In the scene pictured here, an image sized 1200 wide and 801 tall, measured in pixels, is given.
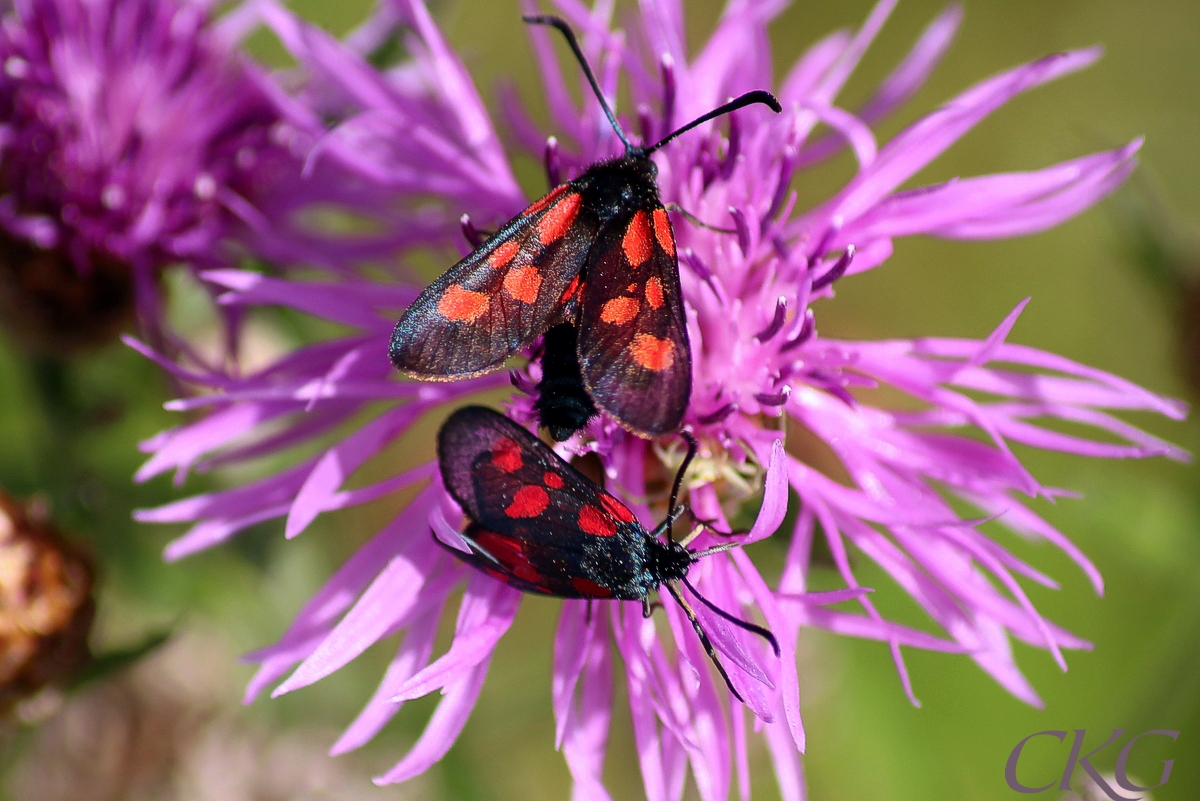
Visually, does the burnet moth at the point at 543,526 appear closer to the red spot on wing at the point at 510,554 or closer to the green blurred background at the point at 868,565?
the red spot on wing at the point at 510,554

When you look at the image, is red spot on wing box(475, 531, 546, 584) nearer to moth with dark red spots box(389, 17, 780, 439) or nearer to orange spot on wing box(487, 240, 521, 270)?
moth with dark red spots box(389, 17, 780, 439)

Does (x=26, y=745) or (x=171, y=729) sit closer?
(x=26, y=745)

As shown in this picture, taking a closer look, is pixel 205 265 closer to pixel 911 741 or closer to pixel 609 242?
pixel 609 242

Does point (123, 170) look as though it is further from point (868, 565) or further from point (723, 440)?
point (868, 565)

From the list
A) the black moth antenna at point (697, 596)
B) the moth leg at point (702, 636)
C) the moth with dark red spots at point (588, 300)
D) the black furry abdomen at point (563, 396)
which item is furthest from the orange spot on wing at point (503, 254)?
the moth leg at point (702, 636)

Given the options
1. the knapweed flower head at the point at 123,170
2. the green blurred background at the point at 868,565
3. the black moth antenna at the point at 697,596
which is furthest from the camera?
the green blurred background at the point at 868,565

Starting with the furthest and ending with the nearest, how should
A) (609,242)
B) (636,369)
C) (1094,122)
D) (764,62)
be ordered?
(1094,122), (764,62), (609,242), (636,369)

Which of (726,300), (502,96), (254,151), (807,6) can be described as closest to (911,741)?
(726,300)

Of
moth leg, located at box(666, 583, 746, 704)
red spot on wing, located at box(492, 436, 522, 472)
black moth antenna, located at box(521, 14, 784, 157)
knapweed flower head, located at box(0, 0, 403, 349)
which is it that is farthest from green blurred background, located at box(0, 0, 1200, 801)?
moth leg, located at box(666, 583, 746, 704)
